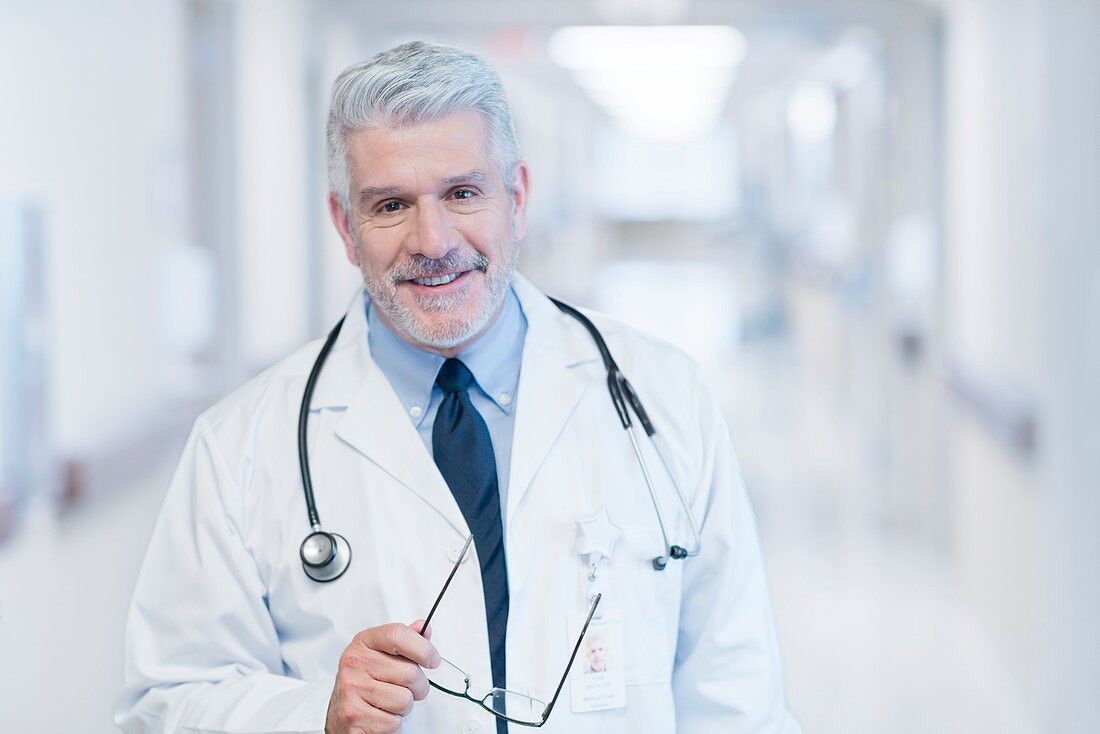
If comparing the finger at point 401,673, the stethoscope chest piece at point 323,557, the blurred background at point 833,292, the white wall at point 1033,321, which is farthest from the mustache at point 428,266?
the white wall at point 1033,321

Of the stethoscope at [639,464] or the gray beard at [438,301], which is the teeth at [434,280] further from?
the stethoscope at [639,464]

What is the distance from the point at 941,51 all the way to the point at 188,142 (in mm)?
2584

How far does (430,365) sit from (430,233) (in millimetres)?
190

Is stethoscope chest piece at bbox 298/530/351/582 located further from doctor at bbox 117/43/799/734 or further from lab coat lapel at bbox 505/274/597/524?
lab coat lapel at bbox 505/274/597/524

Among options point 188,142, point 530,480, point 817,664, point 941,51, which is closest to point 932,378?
point 941,51

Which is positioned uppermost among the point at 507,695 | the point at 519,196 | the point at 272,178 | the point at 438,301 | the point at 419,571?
the point at 272,178

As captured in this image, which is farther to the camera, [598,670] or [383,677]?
[598,670]

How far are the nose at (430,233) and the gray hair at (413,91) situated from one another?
8cm

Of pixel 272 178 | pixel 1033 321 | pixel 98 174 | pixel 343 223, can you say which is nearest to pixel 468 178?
pixel 343 223

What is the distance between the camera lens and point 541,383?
1.33m

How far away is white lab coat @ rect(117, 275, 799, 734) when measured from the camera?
3.98 feet

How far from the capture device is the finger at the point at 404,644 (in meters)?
1.08

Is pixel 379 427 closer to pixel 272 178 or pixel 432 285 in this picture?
pixel 432 285

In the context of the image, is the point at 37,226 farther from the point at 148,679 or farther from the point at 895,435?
the point at 895,435
